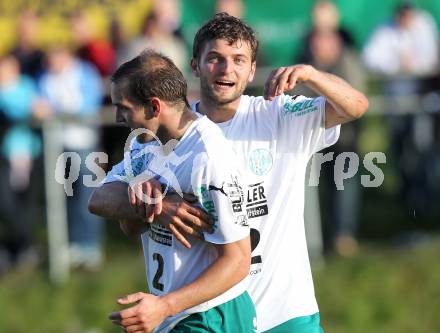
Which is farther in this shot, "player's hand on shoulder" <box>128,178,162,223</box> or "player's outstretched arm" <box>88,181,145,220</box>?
"player's outstretched arm" <box>88,181,145,220</box>

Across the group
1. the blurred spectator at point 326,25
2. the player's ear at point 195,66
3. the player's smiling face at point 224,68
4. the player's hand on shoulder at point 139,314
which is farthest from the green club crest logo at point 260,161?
the blurred spectator at point 326,25

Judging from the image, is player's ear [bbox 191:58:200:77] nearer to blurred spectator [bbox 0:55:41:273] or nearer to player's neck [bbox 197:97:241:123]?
player's neck [bbox 197:97:241:123]

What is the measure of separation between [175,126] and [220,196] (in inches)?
18.6

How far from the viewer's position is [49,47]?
44.3 feet

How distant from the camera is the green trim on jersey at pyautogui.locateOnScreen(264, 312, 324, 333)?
21.5ft

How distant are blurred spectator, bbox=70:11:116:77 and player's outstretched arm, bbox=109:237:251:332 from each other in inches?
325

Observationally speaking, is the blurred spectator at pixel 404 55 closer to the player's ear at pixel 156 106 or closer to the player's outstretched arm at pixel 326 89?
the player's outstretched arm at pixel 326 89

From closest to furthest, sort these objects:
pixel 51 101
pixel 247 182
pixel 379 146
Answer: pixel 247 182, pixel 51 101, pixel 379 146

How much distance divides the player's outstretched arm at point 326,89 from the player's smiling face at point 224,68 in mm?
212

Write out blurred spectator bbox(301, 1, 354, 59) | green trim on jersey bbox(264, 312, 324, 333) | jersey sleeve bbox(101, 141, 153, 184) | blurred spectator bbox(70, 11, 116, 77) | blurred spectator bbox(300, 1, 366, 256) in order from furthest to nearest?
blurred spectator bbox(70, 11, 116, 77) < blurred spectator bbox(301, 1, 354, 59) < blurred spectator bbox(300, 1, 366, 256) < green trim on jersey bbox(264, 312, 324, 333) < jersey sleeve bbox(101, 141, 153, 184)

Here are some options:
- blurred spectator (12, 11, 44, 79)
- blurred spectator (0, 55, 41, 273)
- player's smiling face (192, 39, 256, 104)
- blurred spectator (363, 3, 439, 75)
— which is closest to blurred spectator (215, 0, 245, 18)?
blurred spectator (363, 3, 439, 75)

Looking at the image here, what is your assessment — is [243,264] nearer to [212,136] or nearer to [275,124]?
[212,136]

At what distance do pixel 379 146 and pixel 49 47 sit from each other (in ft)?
16.6

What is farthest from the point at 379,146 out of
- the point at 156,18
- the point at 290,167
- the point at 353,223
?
the point at 290,167
